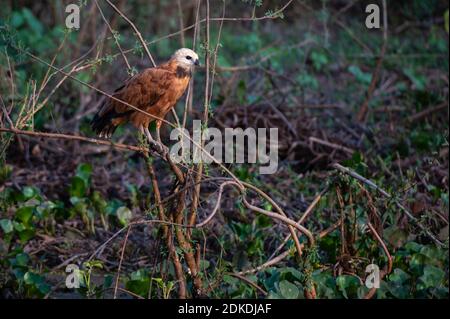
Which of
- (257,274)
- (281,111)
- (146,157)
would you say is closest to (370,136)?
(281,111)

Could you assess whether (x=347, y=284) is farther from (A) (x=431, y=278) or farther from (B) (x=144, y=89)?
(B) (x=144, y=89)

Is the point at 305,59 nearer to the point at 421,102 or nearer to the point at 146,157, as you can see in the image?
the point at 421,102

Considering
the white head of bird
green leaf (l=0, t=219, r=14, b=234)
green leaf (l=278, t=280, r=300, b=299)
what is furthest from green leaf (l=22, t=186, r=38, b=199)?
green leaf (l=278, t=280, r=300, b=299)

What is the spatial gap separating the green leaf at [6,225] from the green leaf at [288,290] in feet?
7.01

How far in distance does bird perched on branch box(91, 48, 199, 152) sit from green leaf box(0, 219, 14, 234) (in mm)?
960

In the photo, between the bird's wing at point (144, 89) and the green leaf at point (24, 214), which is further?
the green leaf at point (24, 214)

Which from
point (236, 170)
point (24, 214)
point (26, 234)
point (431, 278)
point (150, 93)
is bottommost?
point (431, 278)

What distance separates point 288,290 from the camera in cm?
491

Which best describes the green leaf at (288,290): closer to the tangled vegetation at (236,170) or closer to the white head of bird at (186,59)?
the tangled vegetation at (236,170)

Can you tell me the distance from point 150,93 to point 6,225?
1412 mm

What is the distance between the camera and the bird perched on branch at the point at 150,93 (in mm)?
5645

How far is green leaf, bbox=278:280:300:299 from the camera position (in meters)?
4.90

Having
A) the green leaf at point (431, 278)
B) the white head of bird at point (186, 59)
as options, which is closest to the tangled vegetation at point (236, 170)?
the green leaf at point (431, 278)

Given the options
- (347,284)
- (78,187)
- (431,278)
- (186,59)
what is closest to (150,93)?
(186,59)
